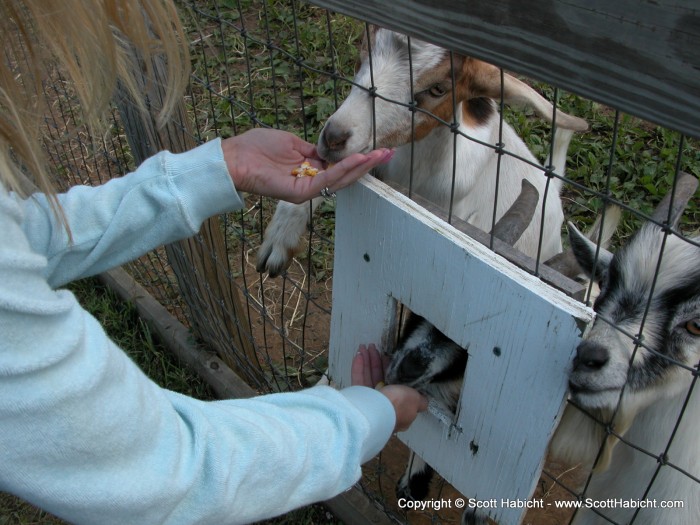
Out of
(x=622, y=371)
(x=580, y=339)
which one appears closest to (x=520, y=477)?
(x=622, y=371)

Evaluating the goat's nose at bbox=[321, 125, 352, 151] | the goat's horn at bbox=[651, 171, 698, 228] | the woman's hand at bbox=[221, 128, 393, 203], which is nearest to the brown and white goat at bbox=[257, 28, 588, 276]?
the goat's nose at bbox=[321, 125, 352, 151]

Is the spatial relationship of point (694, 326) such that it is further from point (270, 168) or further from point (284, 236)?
point (284, 236)

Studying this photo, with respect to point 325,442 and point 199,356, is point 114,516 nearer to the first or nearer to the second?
point 325,442

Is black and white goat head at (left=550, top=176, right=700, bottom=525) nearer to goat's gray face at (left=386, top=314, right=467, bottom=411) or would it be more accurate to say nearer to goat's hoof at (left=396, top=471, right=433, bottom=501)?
goat's gray face at (left=386, top=314, right=467, bottom=411)

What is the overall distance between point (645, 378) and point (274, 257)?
4.45 ft

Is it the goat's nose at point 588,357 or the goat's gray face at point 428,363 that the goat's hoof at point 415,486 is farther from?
the goat's nose at point 588,357

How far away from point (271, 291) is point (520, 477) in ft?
7.51

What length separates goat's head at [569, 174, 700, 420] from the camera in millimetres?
1451

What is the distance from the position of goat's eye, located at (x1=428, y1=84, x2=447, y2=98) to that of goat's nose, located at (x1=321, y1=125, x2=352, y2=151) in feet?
1.57

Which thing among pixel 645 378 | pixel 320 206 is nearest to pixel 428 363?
pixel 645 378

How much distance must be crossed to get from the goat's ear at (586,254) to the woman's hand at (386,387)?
56cm

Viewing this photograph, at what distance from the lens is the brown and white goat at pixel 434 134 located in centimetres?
196

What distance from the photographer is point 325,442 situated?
1.29m

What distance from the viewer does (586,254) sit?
1830mm
